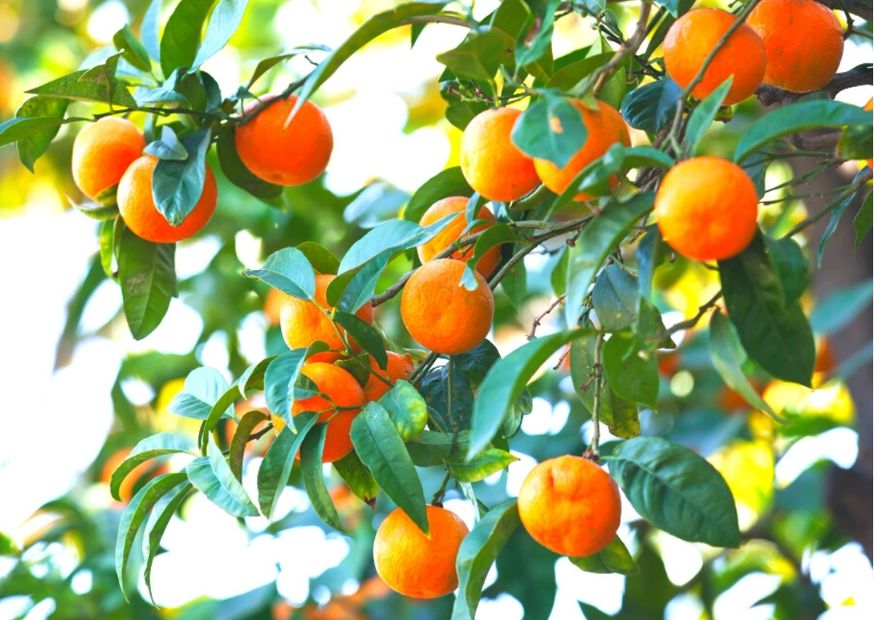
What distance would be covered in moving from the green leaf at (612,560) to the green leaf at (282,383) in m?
0.25

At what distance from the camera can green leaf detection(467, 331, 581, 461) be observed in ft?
2.10

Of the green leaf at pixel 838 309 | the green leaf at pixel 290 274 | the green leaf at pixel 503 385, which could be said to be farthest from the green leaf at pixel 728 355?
the green leaf at pixel 838 309

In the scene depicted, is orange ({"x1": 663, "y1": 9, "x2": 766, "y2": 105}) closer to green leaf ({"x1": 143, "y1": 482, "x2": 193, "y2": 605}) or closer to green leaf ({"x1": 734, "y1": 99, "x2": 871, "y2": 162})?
green leaf ({"x1": 734, "y1": 99, "x2": 871, "y2": 162})

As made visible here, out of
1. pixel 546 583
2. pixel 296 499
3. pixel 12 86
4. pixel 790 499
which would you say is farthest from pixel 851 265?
pixel 12 86

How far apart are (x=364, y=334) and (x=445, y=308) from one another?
69 mm

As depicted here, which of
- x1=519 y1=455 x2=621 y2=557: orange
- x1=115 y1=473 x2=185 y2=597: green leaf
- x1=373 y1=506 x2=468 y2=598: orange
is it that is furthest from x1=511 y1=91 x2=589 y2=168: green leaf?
x1=115 y1=473 x2=185 y2=597: green leaf

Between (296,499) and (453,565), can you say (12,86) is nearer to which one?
(296,499)

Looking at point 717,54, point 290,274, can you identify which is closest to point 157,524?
point 290,274

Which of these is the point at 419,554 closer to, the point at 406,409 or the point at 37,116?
the point at 406,409

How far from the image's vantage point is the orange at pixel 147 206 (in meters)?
1.04

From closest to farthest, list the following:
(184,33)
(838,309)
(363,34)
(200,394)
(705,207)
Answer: (705,207) → (363,34) → (200,394) → (184,33) → (838,309)

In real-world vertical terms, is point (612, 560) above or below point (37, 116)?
below

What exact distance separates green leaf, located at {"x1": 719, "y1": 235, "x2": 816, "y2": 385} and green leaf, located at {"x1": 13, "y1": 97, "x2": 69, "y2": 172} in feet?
2.16

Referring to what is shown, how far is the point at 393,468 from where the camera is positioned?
81 cm
